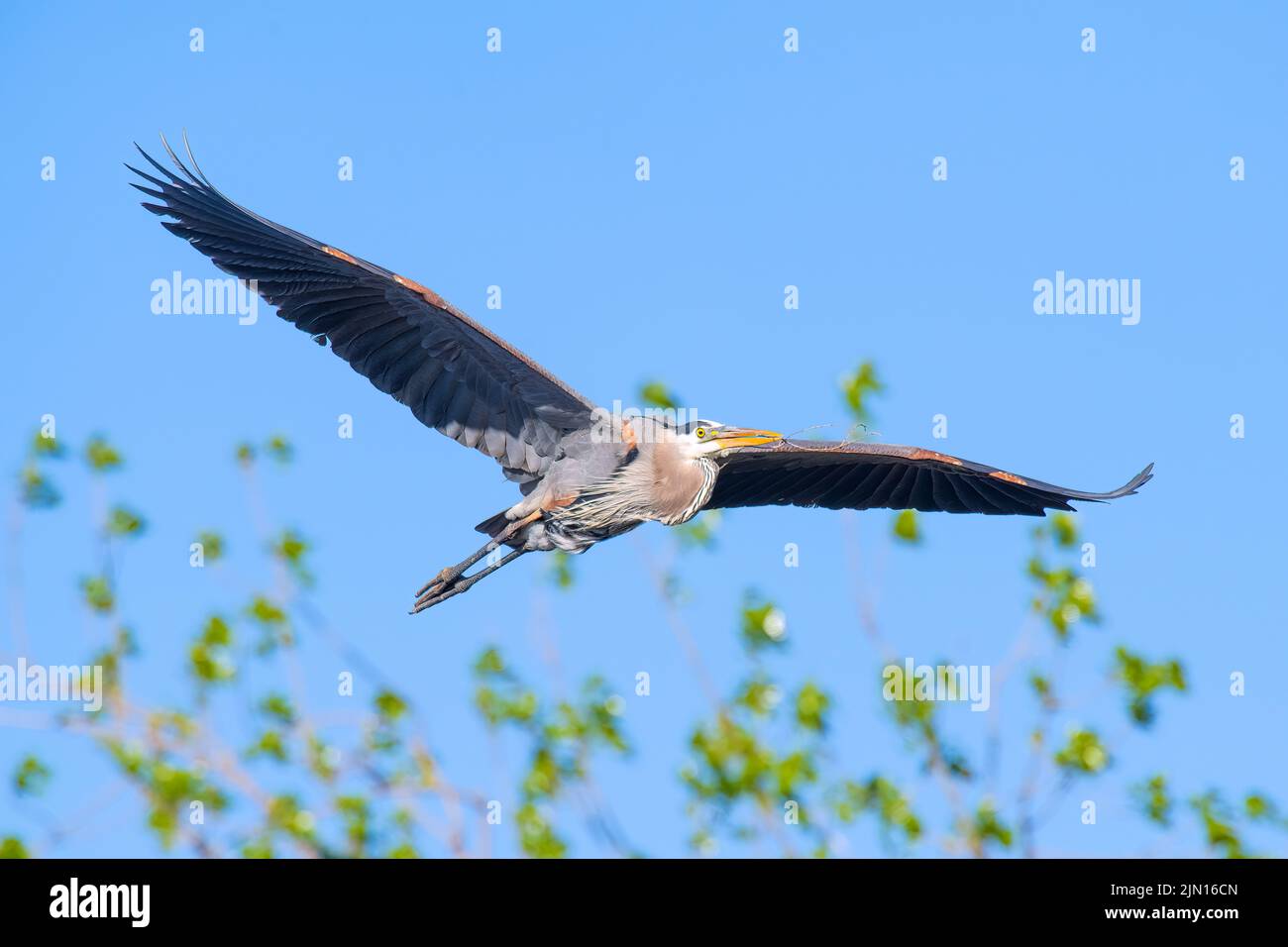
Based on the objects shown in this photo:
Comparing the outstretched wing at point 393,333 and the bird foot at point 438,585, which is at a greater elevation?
the outstretched wing at point 393,333

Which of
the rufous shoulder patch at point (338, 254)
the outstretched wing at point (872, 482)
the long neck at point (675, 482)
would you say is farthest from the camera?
the outstretched wing at point (872, 482)

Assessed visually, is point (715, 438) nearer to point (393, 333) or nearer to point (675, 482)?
point (675, 482)

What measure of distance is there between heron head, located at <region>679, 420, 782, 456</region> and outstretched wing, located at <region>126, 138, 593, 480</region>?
0.65 metres

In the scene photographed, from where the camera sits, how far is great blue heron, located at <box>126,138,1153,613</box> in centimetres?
995

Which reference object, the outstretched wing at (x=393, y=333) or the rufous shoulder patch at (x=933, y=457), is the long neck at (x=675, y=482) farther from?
the rufous shoulder patch at (x=933, y=457)

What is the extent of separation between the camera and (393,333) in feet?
33.1

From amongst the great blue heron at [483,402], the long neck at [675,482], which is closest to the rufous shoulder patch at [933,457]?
the great blue heron at [483,402]

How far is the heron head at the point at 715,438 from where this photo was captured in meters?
10.4

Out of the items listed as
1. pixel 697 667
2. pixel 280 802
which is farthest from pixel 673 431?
pixel 280 802

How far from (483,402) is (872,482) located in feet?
10.0

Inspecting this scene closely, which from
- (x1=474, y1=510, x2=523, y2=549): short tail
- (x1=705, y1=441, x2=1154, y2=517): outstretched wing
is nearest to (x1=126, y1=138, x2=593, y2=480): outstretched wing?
(x1=474, y1=510, x2=523, y2=549): short tail

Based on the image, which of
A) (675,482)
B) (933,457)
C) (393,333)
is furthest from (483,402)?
(933,457)

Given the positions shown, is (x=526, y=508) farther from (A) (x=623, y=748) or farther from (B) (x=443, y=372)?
(A) (x=623, y=748)

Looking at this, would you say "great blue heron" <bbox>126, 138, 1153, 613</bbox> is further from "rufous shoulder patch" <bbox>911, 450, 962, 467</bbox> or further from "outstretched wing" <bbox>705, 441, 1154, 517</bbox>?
"rufous shoulder patch" <bbox>911, 450, 962, 467</bbox>
